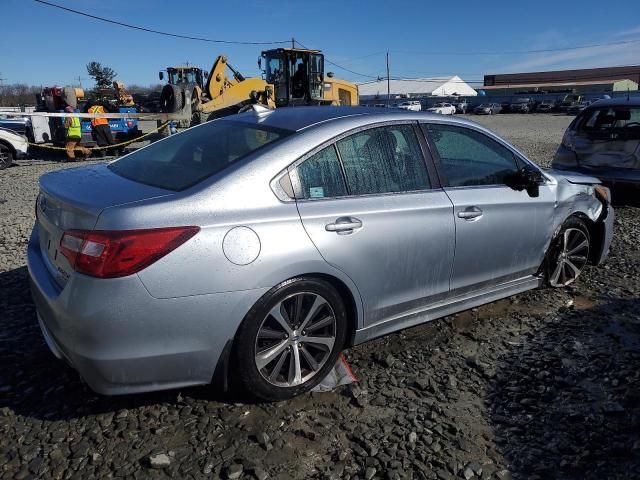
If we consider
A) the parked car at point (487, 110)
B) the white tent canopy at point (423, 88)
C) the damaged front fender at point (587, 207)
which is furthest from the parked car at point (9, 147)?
the white tent canopy at point (423, 88)

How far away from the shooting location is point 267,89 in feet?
56.7

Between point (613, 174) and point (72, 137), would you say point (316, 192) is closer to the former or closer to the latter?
point (613, 174)

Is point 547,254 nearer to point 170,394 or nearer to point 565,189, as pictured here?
point 565,189

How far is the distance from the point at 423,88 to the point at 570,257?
104856mm

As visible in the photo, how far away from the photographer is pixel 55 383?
3086 mm

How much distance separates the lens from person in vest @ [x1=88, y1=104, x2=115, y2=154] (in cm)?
1559

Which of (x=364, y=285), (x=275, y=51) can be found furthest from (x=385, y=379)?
(x=275, y=51)

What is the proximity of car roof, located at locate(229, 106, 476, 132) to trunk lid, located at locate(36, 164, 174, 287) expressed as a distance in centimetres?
93

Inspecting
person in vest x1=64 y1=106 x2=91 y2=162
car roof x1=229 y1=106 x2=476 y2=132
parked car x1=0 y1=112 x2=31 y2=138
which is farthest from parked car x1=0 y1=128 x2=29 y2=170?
car roof x1=229 y1=106 x2=476 y2=132

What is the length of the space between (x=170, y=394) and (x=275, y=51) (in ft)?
56.8

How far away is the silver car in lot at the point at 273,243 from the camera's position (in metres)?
2.42

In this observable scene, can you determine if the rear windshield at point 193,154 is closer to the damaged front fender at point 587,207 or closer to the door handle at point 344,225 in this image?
the door handle at point 344,225

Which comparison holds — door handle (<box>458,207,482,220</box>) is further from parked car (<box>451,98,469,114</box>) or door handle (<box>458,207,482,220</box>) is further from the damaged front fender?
parked car (<box>451,98,469,114</box>)

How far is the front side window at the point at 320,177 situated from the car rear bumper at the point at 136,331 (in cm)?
66
